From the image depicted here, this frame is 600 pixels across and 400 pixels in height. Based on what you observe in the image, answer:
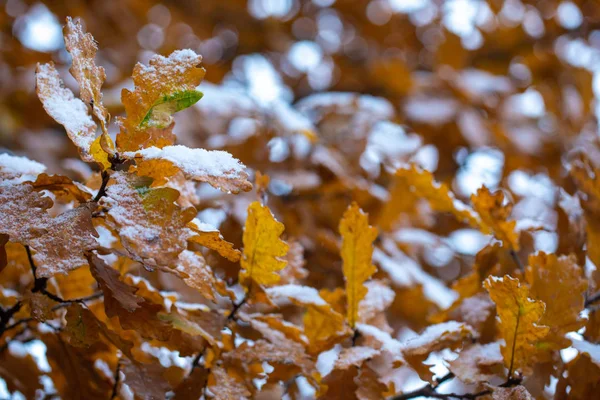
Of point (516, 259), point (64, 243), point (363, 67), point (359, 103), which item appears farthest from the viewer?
point (363, 67)

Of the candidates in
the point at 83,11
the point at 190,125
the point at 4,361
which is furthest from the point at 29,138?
the point at 4,361

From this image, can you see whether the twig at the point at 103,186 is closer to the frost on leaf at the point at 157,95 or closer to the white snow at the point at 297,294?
the frost on leaf at the point at 157,95

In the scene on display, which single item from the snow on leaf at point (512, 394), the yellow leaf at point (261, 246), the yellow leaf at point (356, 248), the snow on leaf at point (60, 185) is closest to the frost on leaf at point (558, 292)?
the snow on leaf at point (512, 394)

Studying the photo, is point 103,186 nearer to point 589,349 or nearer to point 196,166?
point 196,166

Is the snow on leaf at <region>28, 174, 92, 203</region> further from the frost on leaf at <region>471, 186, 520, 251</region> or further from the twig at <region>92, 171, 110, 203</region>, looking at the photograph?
the frost on leaf at <region>471, 186, 520, 251</region>

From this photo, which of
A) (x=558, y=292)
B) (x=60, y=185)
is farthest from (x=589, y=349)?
(x=60, y=185)

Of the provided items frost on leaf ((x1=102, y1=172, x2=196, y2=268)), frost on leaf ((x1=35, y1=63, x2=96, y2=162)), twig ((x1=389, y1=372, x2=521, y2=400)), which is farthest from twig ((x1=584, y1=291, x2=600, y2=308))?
frost on leaf ((x1=35, y1=63, x2=96, y2=162))

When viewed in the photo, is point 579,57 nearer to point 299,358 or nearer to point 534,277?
point 534,277
